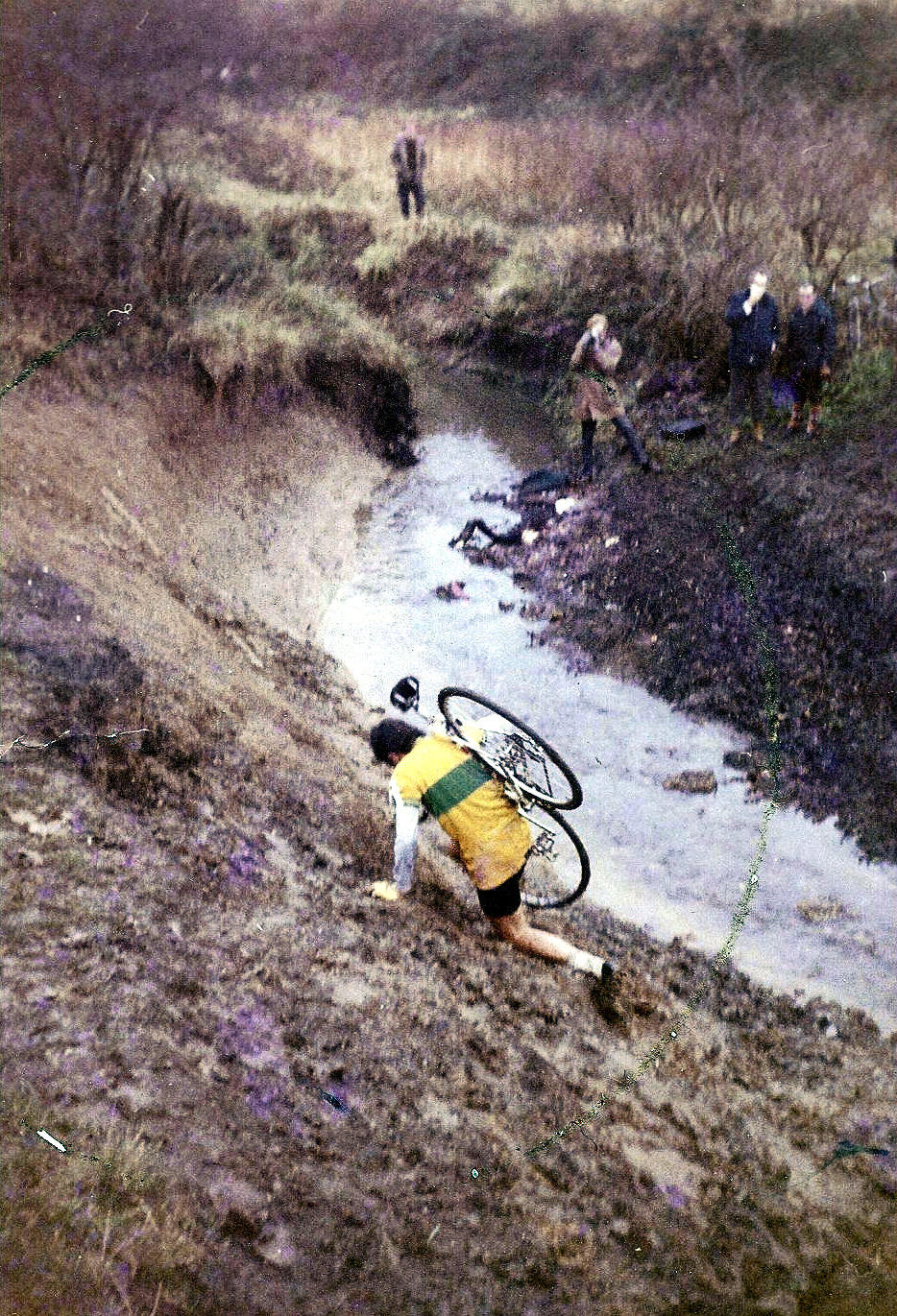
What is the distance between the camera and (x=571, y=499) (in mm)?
3498

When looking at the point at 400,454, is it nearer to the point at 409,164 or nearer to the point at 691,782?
the point at 409,164

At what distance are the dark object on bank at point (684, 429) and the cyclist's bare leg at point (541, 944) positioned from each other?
73.4 inches

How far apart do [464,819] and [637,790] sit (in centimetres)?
56

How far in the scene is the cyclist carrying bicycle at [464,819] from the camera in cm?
288

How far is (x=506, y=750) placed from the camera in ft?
9.78

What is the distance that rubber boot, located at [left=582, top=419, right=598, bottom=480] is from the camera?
3557 millimetres

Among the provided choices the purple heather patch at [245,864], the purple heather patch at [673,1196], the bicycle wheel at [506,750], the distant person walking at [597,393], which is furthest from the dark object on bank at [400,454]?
the purple heather patch at [673,1196]

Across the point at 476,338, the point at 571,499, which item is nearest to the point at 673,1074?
the point at 571,499

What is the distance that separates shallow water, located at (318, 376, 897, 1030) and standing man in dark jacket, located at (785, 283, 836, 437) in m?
1.36

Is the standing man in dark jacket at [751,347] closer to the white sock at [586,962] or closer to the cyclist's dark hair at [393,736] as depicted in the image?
the cyclist's dark hair at [393,736]

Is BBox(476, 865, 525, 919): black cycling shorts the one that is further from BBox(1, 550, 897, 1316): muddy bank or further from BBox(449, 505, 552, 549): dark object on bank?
BBox(449, 505, 552, 549): dark object on bank

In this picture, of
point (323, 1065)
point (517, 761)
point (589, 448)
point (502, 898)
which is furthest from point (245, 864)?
point (589, 448)

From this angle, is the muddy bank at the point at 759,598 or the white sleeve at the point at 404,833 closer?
the white sleeve at the point at 404,833

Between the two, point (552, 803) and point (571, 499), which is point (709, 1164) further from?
point (571, 499)
